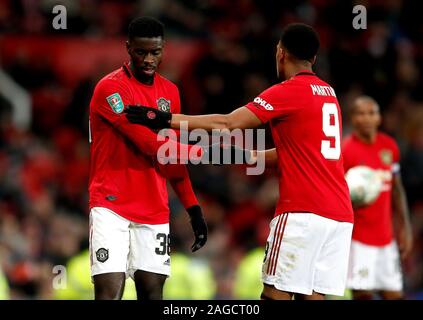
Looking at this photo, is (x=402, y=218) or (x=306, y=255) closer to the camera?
(x=306, y=255)

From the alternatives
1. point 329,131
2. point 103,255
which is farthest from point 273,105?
point 103,255

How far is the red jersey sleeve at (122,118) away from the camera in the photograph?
6.36 meters

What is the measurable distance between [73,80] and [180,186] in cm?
705


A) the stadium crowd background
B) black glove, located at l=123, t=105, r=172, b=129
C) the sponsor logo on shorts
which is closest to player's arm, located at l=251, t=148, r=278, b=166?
black glove, located at l=123, t=105, r=172, b=129

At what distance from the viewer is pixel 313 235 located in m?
6.27

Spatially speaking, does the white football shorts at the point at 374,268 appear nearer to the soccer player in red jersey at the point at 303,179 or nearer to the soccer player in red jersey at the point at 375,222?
the soccer player in red jersey at the point at 375,222

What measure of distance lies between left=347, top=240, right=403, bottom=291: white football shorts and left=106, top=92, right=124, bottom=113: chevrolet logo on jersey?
3.64 metres

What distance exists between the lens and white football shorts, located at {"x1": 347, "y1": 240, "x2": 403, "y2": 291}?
9320 mm

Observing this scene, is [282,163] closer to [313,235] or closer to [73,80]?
[313,235]

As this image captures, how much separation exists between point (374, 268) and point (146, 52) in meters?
3.84

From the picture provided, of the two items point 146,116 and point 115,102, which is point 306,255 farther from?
point 115,102


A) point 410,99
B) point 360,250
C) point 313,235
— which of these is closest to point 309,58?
point 313,235

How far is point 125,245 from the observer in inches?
252

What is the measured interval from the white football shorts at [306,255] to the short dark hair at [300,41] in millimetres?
995
